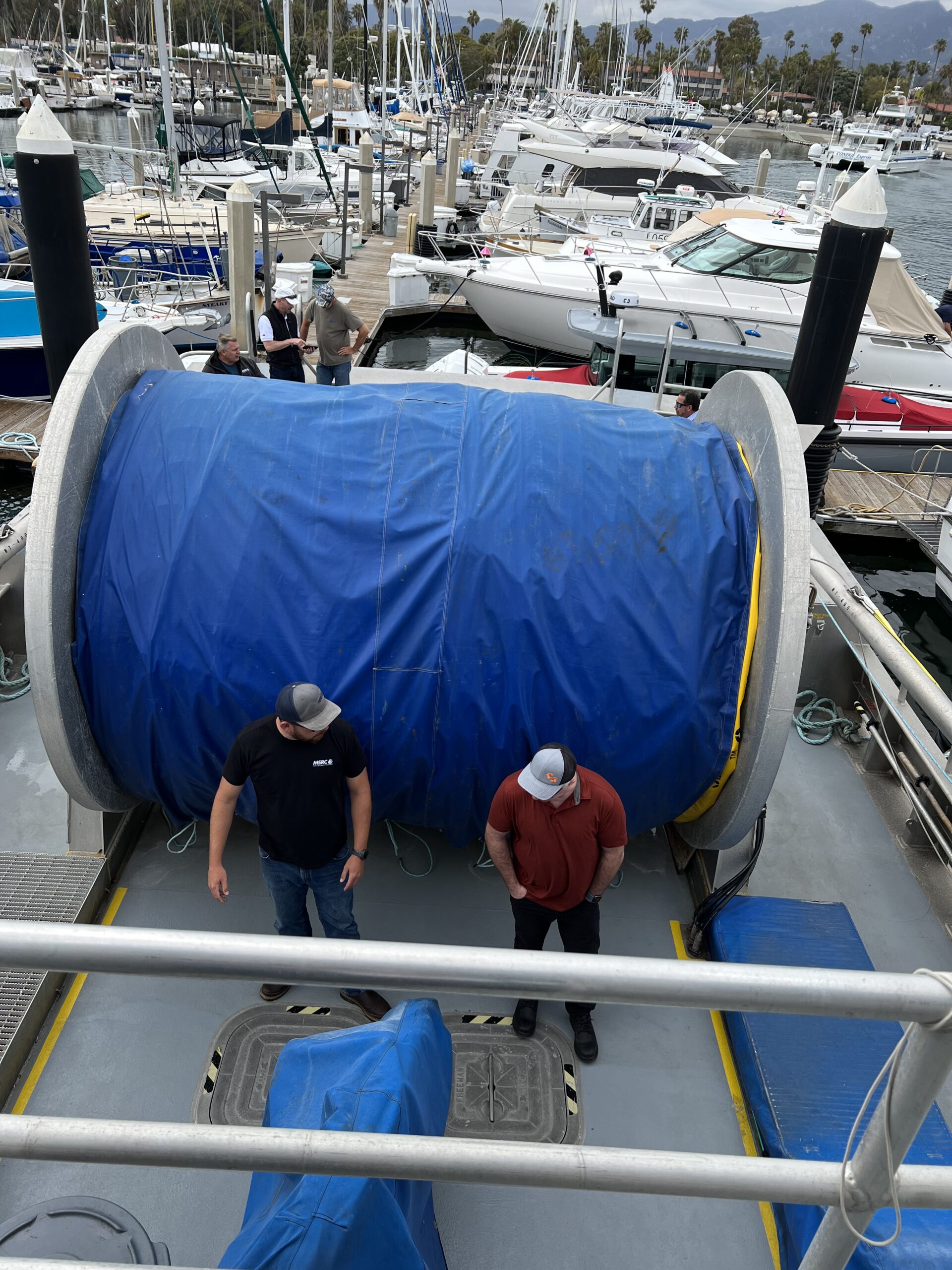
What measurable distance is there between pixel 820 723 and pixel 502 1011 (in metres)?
3.11

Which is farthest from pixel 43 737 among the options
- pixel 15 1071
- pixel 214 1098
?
pixel 214 1098

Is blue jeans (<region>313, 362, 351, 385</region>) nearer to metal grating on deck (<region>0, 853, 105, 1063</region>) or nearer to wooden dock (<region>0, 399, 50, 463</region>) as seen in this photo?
wooden dock (<region>0, 399, 50, 463</region>)

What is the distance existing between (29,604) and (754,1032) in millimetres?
3511

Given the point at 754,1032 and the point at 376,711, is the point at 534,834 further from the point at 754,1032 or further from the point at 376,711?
the point at 754,1032

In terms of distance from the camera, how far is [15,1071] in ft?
11.9

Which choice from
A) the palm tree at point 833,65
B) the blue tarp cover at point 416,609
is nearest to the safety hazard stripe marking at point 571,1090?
the blue tarp cover at point 416,609

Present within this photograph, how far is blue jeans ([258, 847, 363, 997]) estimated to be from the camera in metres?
3.78

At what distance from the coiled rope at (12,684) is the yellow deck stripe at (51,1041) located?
2.13 m

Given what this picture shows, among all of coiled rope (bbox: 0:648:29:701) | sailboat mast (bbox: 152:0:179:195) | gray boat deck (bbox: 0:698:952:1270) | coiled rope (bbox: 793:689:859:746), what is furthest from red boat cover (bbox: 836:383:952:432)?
sailboat mast (bbox: 152:0:179:195)

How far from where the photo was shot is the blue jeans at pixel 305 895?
3.78m

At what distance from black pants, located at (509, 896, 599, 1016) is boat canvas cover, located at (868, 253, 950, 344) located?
14.4 metres

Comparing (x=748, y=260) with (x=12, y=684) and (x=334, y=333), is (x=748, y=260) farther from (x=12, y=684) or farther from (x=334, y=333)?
(x=12, y=684)

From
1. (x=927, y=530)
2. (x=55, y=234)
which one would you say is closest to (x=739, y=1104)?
(x=55, y=234)

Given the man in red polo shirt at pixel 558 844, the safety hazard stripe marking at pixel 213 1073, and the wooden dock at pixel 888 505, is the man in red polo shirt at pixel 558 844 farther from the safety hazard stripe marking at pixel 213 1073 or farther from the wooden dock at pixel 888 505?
the wooden dock at pixel 888 505
